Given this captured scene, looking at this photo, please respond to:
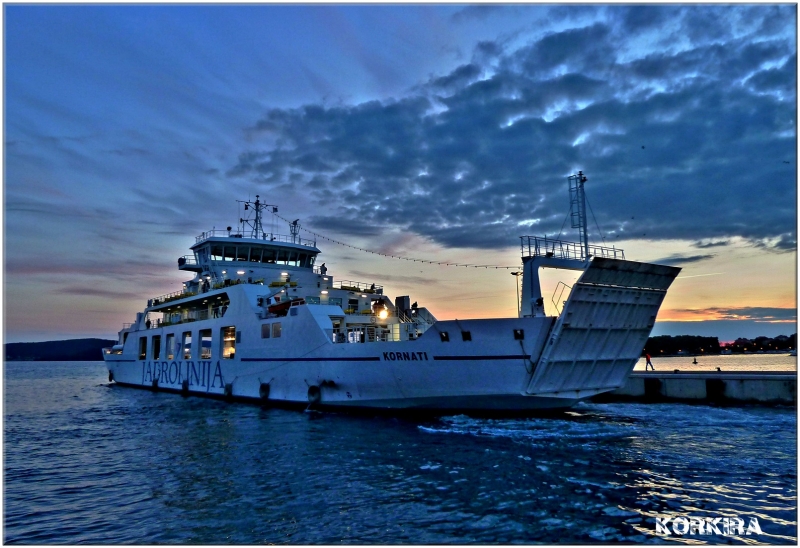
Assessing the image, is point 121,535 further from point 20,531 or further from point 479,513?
point 479,513

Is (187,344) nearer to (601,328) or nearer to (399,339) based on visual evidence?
(399,339)

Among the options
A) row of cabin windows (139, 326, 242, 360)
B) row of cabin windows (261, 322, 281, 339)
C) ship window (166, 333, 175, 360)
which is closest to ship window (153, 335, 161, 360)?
row of cabin windows (139, 326, 242, 360)

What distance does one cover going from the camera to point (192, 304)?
114 feet

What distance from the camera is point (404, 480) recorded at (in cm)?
1127

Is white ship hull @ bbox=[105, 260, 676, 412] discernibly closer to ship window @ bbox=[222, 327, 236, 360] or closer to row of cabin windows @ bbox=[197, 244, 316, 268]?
ship window @ bbox=[222, 327, 236, 360]

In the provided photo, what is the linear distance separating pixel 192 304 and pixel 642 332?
28.4 meters

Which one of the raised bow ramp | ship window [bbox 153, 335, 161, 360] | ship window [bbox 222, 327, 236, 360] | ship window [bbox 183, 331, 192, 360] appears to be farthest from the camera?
ship window [bbox 153, 335, 161, 360]

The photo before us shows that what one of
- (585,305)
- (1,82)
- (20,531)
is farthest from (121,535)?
(585,305)

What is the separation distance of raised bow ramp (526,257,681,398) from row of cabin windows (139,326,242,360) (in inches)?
655

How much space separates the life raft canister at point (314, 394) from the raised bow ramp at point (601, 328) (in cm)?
929

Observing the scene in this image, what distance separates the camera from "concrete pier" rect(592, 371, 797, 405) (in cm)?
2208

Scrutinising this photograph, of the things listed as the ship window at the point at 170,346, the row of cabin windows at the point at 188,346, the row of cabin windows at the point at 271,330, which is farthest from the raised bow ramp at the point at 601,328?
the ship window at the point at 170,346

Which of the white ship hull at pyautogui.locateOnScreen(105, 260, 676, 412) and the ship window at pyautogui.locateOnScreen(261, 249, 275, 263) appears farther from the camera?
the ship window at pyautogui.locateOnScreen(261, 249, 275, 263)

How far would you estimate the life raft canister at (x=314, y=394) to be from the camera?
21.7 metres
